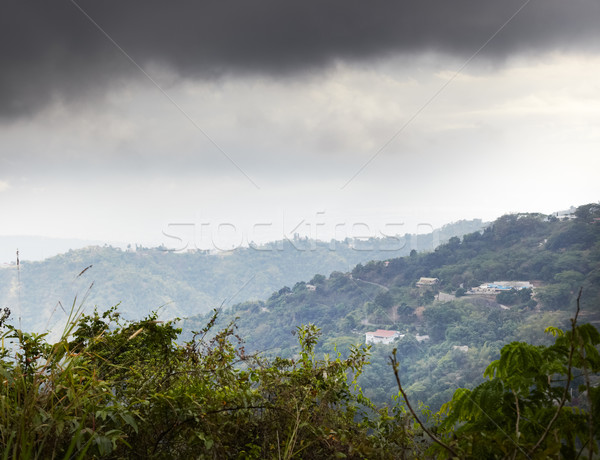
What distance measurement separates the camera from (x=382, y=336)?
682 inches

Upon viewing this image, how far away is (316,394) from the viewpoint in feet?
5.34

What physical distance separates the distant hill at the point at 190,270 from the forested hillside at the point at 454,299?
21.5 feet

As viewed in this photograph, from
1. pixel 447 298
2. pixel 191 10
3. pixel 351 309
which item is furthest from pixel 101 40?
pixel 447 298

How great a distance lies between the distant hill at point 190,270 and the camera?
103ft

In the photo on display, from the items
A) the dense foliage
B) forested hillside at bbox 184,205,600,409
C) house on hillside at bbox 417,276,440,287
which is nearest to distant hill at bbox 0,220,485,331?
forested hillside at bbox 184,205,600,409

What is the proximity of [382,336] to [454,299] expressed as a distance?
5.37 metres

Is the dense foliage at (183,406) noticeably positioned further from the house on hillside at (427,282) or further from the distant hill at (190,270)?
the distant hill at (190,270)

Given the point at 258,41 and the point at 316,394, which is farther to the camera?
the point at 258,41

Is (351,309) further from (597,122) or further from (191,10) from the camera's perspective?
(597,122)

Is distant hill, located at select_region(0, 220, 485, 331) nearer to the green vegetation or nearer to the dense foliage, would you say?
the dense foliage

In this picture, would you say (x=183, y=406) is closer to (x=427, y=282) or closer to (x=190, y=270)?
(x=427, y=282)

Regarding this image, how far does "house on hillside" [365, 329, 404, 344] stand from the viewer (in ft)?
55.8

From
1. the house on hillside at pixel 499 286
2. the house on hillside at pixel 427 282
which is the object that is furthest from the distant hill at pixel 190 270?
the house on hillside at pixel 499 286

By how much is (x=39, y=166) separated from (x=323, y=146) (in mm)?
17859
